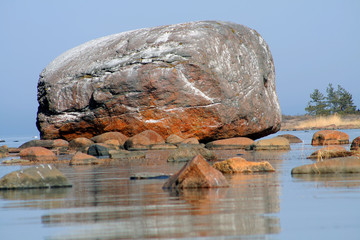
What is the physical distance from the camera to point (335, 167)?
7.81m

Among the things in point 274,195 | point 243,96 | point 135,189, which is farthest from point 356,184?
point 243,96

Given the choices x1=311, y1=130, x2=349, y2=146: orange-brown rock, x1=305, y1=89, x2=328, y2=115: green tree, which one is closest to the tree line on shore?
x1=305, y1=89, x2=328, y2=115: green tree

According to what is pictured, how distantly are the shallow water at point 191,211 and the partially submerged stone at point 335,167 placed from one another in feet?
1.88

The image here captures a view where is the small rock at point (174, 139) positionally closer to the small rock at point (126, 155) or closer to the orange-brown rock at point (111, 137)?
the orange-brown rock at point (111, 137)

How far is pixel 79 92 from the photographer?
771 inches

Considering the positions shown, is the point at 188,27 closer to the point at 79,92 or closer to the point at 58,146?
the point at 79,92

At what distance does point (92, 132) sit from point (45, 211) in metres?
15.0

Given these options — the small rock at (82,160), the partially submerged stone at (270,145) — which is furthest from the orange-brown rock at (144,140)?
the small rock at (82,160)

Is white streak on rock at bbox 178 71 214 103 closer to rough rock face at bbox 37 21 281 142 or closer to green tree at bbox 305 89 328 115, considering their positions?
rough rock face at bbox 37 21 281 142

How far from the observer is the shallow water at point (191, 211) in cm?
361

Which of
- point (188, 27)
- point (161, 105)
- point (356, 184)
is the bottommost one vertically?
point (356, 184)

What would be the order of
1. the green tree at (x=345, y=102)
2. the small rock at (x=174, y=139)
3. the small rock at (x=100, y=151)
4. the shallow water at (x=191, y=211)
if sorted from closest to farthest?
the shallow water at (x=191, y=211), the small rock at (x=100, y=151), the small rock at (x=174, y=139), the green tree at (x=345, y=102)

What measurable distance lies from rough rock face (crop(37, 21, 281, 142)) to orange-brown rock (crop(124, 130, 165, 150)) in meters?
0.88

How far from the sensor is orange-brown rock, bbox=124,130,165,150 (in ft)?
A: 56.4
